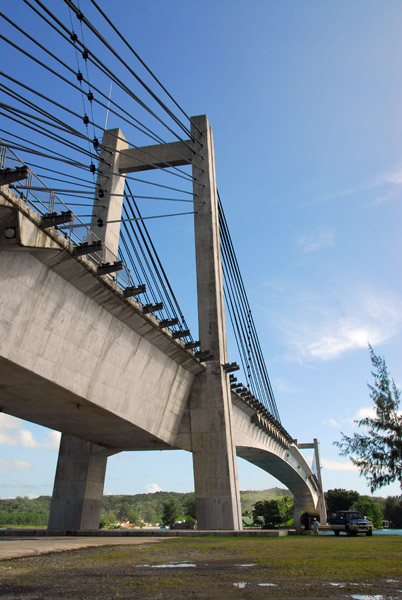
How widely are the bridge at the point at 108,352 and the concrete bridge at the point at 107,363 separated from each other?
0.05 metres

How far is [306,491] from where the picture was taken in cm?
9156

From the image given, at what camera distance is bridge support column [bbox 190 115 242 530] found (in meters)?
25.3

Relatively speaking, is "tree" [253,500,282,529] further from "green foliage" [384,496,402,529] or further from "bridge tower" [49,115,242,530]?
"bridge tower" [49,115,242,530]

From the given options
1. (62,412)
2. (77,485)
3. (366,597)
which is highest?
(62,412)

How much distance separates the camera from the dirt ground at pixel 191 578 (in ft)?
18.4

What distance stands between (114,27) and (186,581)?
1755cm

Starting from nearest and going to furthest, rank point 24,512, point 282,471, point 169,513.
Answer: point 282,471, point 169,513, point 24,512

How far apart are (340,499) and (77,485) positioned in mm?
113359

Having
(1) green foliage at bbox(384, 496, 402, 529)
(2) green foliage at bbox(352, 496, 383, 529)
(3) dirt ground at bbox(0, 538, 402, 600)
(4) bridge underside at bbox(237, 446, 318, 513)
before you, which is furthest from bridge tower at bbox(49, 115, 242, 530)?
(1) green foliage at bbox(384, 496, 402, 529)

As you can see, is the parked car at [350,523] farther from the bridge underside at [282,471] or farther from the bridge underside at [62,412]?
the bridge underside at [282,471]

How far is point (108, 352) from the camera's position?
759 inches

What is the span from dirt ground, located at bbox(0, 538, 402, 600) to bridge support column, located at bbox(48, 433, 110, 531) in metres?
19.6

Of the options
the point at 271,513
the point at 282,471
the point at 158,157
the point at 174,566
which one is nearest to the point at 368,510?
the point at 271,513

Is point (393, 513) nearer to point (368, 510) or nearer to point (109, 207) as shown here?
point (368, 510)
